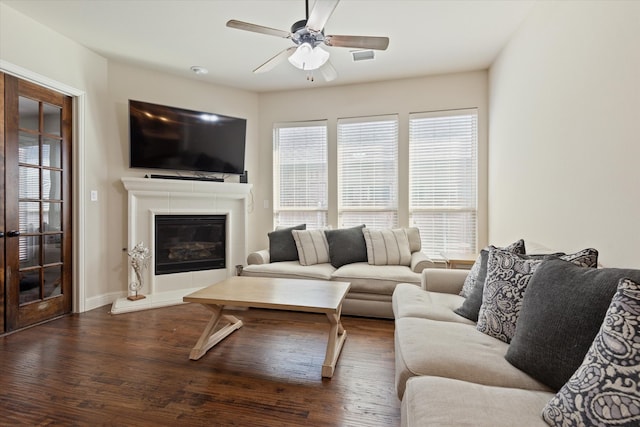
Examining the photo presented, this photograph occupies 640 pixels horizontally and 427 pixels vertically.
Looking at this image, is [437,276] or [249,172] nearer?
[437,276]

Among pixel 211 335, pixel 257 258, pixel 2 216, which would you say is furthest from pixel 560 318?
pixel 2 216

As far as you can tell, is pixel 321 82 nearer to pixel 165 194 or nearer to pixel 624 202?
pixel 165 194

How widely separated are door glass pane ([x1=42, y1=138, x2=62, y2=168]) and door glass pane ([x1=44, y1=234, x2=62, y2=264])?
0.71 meters

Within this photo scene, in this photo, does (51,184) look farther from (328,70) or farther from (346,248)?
(346,248)

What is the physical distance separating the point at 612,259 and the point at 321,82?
140 inches

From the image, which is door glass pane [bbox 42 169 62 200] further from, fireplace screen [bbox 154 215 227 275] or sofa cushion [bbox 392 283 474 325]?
sofa cushion [bbox 392 283 474 325]

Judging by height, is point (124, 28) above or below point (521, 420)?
above

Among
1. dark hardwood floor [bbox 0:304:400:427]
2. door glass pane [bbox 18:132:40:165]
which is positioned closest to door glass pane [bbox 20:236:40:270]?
dark hardwood floor [bbox 0:304:400:427]

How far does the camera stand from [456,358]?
129cm

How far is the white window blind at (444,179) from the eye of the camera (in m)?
3.83

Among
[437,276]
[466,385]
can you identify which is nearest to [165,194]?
[437,276]

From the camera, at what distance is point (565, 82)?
2008 millimetres

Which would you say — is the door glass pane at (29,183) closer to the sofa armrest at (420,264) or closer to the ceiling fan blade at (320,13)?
the ceiling fan blade at (320,13)

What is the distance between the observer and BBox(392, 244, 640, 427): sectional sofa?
2.76ft
